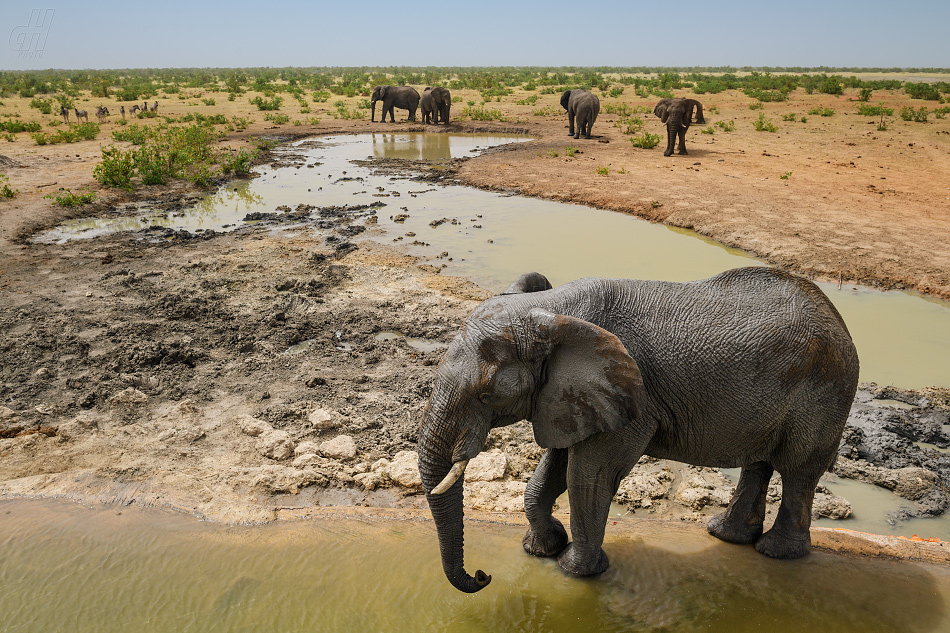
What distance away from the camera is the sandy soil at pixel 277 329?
4707 millimetres

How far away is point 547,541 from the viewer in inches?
153

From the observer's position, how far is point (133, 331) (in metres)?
7.05

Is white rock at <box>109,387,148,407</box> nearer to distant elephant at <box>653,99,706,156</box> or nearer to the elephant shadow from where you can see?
the elephant shadow

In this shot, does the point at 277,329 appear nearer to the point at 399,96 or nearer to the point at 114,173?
the point at 114,173

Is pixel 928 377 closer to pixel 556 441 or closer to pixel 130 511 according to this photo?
pixel 556 441

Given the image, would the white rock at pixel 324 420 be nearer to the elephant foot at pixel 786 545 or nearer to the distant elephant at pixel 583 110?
the elephant foot at pixel 786 545

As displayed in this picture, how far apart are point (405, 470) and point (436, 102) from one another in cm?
2499

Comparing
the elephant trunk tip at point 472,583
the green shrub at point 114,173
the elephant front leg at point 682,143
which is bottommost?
the elephant trunk tip at point 472,583

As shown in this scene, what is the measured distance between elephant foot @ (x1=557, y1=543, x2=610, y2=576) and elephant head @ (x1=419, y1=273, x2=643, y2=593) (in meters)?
1.03

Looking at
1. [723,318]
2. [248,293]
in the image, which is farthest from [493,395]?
[248,293]

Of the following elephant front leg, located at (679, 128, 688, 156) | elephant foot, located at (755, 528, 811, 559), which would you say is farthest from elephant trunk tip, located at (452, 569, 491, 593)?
elephant front leg, located at (679, 128, 688, 156)

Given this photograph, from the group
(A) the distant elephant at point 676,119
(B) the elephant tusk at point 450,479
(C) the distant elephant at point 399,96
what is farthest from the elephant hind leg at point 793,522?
(C) the distant elephant at point 399,96

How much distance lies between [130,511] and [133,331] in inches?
130

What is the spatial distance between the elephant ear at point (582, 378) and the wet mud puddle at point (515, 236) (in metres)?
4.73
